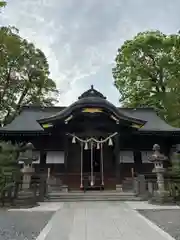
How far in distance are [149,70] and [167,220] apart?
19.1 metres

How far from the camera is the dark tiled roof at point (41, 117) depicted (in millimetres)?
13091

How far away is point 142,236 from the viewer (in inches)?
161

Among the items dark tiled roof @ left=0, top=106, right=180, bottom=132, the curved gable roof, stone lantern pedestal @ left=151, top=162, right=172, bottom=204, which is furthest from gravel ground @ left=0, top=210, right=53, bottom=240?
dark tiled roof @ left=0, top=106, right=180, bottom=132

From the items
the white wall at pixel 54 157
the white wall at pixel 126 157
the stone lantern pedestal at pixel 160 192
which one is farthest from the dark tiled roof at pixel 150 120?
the white wall at pixel 54 157

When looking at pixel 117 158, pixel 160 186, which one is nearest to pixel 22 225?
pixel 160 186

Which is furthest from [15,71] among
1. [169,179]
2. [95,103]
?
[169,179]

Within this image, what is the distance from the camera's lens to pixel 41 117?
15.8m

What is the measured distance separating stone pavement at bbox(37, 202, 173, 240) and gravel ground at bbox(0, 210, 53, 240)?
0.19m

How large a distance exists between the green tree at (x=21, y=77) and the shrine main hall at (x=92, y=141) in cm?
886

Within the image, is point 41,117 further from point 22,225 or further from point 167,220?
point 167,220

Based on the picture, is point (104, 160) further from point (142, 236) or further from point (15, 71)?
point (15, 71)

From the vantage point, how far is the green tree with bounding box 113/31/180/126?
2127cm

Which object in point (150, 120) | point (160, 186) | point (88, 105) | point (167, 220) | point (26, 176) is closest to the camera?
point (167, 220)

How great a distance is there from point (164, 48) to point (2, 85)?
1619 cm
